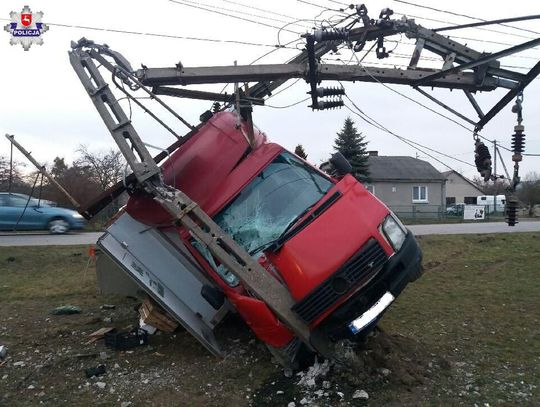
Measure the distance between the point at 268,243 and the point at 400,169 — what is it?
40933 mm

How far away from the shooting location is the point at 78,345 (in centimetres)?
601

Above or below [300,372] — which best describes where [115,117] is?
above

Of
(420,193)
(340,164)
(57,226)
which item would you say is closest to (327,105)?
(340,164)

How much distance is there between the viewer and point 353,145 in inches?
1411

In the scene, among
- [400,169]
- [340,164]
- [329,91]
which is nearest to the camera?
[340,164]

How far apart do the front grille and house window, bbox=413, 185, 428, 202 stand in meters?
40.5

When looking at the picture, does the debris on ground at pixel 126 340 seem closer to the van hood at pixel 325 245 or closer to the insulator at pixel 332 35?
the van hood at pixel 325 245

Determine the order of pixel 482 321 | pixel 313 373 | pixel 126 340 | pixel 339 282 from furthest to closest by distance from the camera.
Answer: pixel 482 321 < pixel 126 340 < pixel 313 373 < pixel 339 282

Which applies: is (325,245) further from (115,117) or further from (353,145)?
(353,145)

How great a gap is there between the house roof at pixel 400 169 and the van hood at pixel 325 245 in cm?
3747

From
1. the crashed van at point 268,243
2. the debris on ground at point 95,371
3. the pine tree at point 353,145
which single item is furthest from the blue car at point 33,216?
the pine tree at point 353,145

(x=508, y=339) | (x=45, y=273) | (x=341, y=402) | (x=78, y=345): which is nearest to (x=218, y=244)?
(x=341, y=402)

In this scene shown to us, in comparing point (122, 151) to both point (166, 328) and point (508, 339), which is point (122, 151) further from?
point (508, 339)

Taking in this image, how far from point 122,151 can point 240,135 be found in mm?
1345
